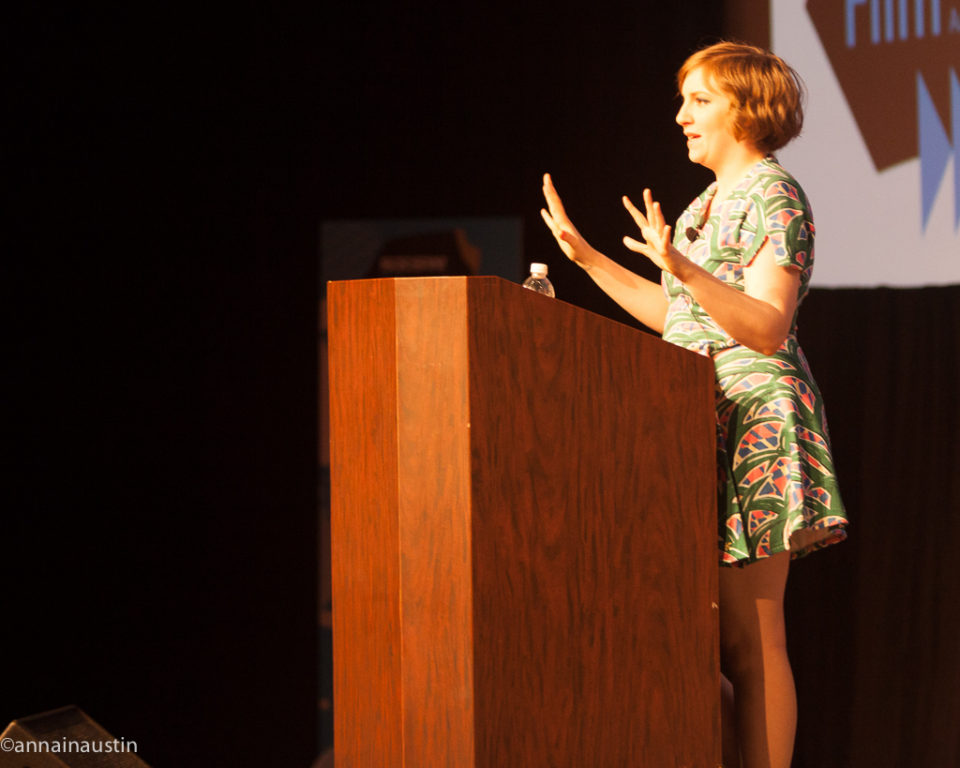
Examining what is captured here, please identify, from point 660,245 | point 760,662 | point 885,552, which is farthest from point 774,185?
point 885,552

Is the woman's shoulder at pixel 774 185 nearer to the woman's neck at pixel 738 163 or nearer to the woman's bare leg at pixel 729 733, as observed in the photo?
the woman's neck at pixel 738 163

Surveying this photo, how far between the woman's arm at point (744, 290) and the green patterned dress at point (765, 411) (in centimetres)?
→ 3

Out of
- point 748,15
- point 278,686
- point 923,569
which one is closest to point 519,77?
point 748,15

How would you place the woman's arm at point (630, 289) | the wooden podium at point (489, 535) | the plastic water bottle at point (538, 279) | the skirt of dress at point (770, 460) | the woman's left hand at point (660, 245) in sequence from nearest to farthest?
the wooden podium at point (489, 535)
the woman's left hand at point (660, 245)
the skirt of dress at point (770, 460)
the plastic water bottle at point (538, 279)
the woman's arm at point (630, 289)

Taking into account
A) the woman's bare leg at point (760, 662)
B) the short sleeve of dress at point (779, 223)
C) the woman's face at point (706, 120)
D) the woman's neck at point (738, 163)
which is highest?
the woman's face at point (706, 120)

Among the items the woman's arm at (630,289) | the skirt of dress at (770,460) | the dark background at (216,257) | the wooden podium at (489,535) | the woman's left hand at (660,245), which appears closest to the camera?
the wooden podium at (489,535)

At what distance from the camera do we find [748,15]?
274 centimetres

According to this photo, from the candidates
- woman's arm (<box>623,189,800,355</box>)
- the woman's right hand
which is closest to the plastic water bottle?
the woman's right hand

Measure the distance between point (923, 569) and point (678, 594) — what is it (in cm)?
155

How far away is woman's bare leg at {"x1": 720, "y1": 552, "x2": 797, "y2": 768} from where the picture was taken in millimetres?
1547

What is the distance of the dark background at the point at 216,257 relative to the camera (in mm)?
2971

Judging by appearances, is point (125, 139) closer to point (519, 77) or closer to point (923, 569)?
point (519, 77)

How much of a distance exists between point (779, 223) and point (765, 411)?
11.4 inches

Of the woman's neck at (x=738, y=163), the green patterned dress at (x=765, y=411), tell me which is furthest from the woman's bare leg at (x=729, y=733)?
the woman's neck at (x=738, y=163)
